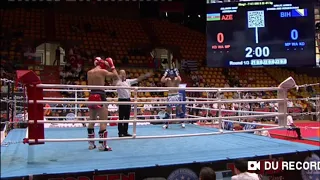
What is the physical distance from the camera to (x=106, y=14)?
17500 mm

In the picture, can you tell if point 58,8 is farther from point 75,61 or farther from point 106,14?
point 75,61

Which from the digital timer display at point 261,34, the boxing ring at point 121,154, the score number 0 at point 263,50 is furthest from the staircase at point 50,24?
the boxing ring at point 121,154

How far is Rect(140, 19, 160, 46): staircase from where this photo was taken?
1616cm

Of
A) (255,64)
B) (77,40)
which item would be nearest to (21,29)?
(77,40)

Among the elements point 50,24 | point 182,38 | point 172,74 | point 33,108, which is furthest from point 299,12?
point 50,24

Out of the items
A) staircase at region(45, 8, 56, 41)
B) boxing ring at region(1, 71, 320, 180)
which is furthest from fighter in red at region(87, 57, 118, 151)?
staircase at region(45, 8, 56, 41)

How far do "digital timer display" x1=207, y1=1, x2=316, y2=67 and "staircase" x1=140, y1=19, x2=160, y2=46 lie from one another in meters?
8.40

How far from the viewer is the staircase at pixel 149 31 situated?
16.2 m

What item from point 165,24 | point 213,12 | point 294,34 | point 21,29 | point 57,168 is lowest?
point 57,168

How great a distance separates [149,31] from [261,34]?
32.9 feet

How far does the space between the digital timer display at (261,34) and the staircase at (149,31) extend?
8.40 m

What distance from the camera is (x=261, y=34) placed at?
24.6ft

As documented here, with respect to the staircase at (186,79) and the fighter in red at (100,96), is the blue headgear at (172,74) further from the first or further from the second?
the staircase at (186,79)

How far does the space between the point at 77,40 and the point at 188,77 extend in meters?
5.44
